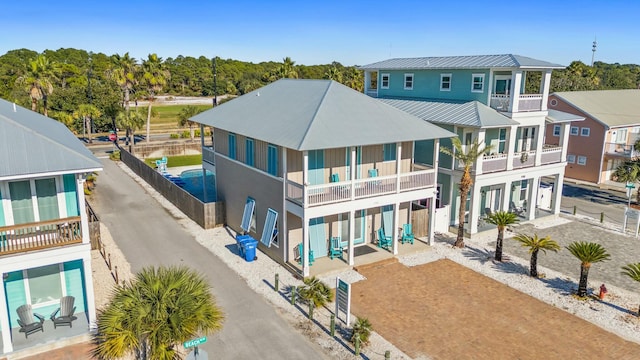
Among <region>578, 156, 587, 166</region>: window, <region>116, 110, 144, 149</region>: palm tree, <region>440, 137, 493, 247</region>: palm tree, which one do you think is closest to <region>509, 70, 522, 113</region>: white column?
<region>440, 137, 493, 247</region>: palm tree

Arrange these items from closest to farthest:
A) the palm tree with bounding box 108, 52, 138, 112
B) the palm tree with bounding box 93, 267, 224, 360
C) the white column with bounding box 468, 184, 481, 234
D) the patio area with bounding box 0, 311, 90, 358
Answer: the palm tree with bounding box 93, 267, 224, 360
the patio area with bounding box 0, 311, 90, 358
the white column with bounding box 468, 184, 481, 234
the palm tree with bounding box 108, 52, 138, 112

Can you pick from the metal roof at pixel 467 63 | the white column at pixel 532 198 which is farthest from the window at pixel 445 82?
the white column at pixel 532 198

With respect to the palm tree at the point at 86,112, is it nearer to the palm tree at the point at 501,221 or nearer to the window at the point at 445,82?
the window at the point at 445,82

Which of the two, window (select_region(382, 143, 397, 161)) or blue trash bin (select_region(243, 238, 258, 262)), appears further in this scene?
window (select_region(382, 143, 397, 161))

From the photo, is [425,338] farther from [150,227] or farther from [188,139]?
[188,139]

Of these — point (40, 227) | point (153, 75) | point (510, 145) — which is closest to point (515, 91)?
point (510, 145)

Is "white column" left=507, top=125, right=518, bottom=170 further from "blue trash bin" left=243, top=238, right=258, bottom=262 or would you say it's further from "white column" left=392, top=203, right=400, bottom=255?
"blue trash bin" left=243, top=238, right=258, bottom=262
